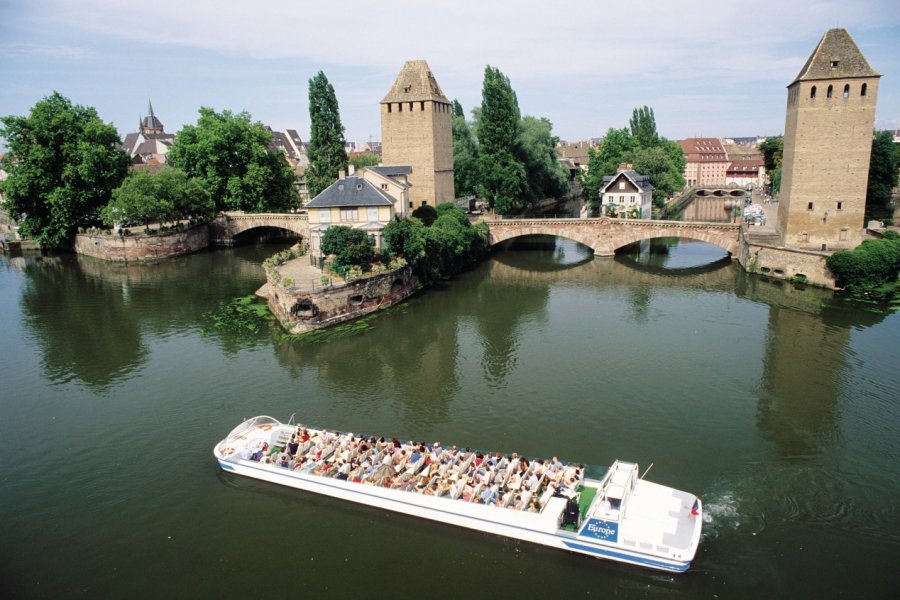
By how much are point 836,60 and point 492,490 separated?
133 ft

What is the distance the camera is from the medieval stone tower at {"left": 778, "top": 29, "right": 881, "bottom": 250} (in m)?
41.9

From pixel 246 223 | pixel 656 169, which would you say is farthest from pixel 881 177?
pixel 246 223

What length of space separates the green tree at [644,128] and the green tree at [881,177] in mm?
31734

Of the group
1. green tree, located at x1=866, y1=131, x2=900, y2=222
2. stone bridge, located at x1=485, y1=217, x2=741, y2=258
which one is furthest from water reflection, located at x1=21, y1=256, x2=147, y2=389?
green tree, located at x1=866, y1=131, x2=900, y2=222

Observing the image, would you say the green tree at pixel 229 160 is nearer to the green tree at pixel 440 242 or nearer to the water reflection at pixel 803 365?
the green tree at pixel 440 242

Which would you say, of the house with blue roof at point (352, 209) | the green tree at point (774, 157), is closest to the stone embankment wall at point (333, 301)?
the house with blue roof at point (352, 209)

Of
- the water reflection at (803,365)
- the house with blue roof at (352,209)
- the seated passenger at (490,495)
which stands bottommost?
the seated passenger at (490,495)

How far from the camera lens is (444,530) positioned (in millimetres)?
17828

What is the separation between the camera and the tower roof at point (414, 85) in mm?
54969

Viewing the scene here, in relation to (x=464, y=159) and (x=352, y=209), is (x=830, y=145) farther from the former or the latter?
(x=464, y=159)

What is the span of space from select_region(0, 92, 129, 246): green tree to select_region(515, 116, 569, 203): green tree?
136ft

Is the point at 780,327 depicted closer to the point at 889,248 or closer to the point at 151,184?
the point at 889,248

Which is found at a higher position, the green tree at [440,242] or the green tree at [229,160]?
the green tree at [229,160]

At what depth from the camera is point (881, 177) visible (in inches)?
2244
